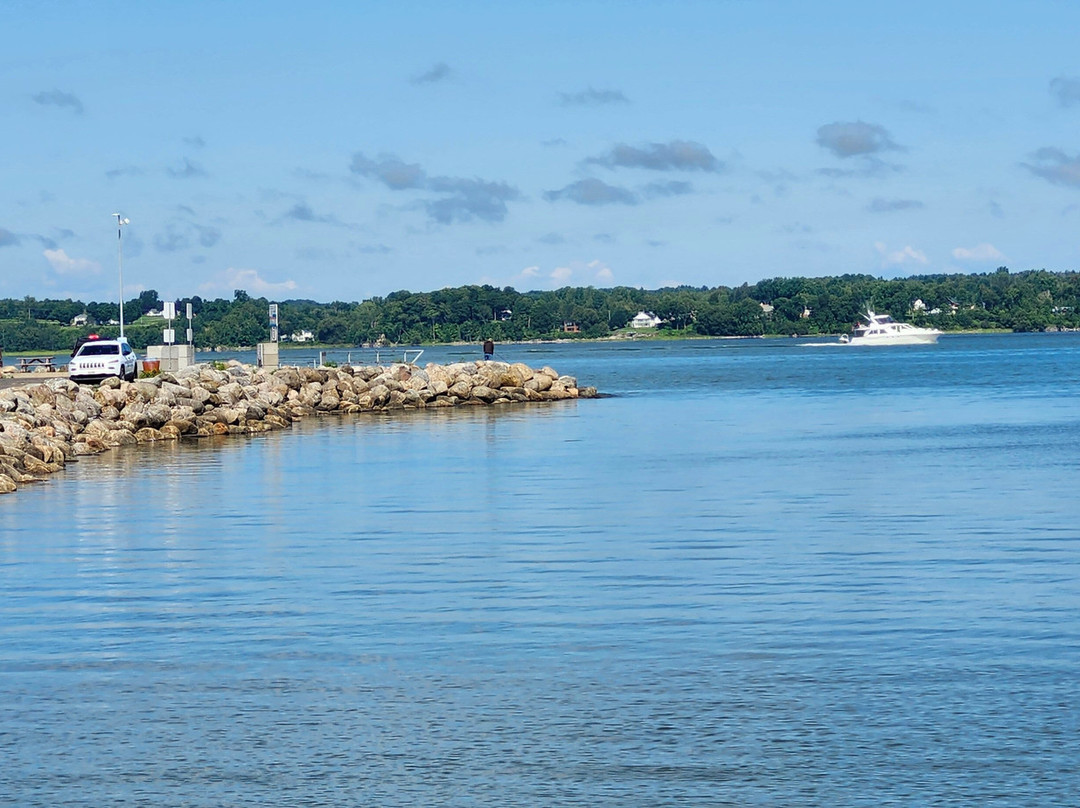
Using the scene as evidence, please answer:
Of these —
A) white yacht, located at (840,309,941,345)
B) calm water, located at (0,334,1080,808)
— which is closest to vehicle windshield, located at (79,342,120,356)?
calm water, located at (0,334,1080,808)

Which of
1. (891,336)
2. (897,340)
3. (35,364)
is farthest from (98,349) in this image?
(897,340)

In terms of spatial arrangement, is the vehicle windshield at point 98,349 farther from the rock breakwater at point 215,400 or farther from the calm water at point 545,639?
the calm water at point 545,639

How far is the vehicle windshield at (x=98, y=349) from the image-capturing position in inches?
2325

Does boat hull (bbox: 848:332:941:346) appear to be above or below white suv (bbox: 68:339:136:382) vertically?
above

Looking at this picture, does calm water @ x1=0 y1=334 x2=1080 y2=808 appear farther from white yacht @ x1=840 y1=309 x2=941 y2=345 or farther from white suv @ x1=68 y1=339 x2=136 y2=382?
white yacht @ x1=840 y1=309 x2=941 y2=345

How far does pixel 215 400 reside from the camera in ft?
167

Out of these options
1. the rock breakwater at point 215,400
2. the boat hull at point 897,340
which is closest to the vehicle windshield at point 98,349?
the rock breakwater at point 215,400

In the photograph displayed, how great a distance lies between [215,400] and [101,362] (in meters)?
9.14

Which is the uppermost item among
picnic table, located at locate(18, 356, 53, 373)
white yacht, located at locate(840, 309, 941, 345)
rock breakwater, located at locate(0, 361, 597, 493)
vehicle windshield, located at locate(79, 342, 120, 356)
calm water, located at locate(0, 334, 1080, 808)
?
white yacht, located at locate(840, 309, 941, 345)

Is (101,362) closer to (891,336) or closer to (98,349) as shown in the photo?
(98,349)

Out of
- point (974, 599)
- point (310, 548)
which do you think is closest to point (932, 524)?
point (974, 599)

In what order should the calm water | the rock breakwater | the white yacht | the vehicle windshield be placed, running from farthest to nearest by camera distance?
the white yacht → the vehicle windshield → the rock breakwater → the calm water

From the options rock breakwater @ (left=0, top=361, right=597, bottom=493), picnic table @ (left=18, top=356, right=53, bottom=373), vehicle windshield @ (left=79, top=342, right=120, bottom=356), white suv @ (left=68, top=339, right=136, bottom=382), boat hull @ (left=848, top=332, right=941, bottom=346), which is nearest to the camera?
rock breakwater @ (left=0, top=361, right=597, bottom=493)

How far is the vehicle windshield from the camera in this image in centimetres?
5906
